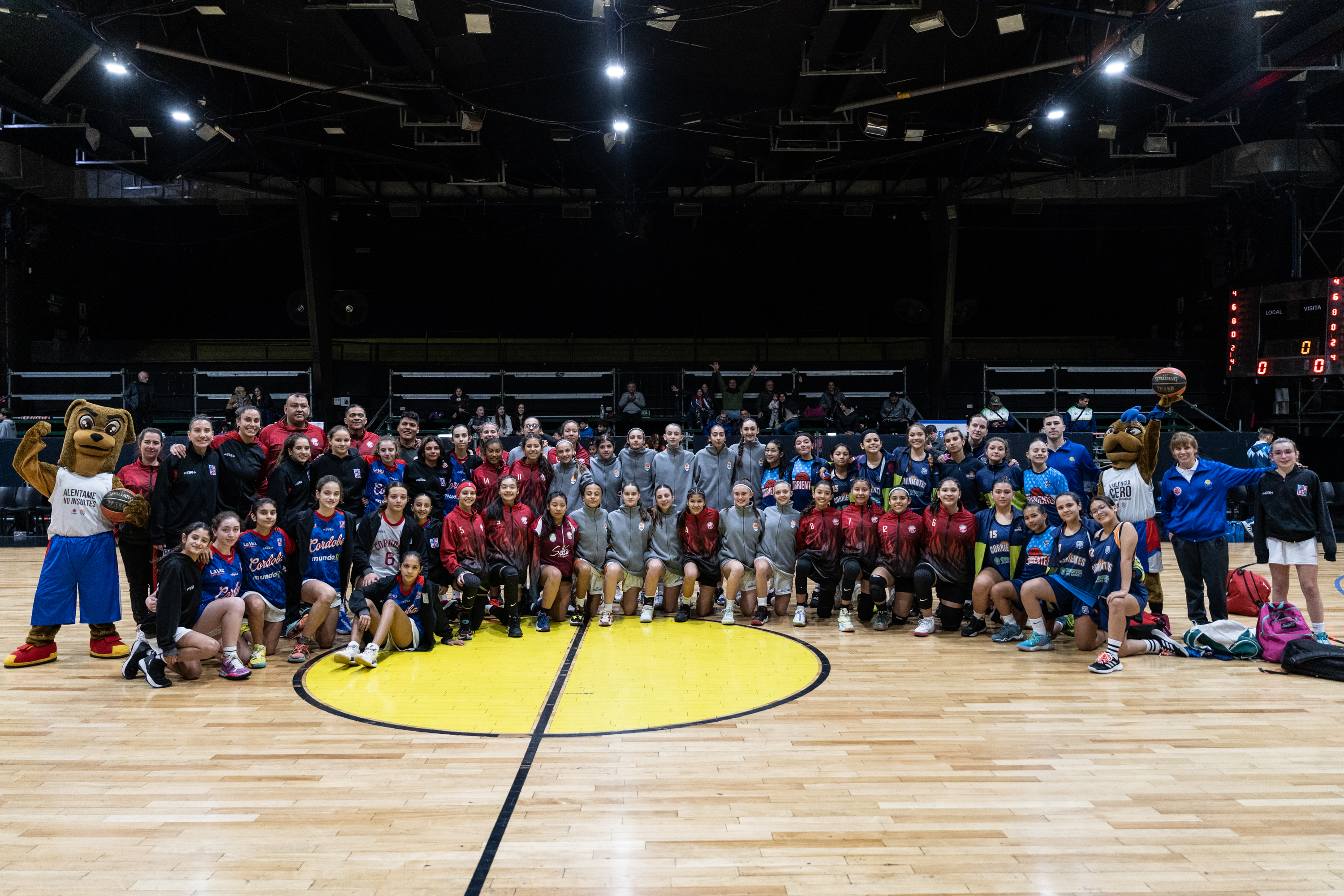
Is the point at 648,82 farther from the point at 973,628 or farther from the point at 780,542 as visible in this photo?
the point at 973,628

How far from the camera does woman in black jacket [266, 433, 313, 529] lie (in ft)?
21.0

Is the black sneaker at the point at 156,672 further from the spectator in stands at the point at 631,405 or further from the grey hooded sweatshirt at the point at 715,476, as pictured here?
the spectator in stands at the point at 631,405

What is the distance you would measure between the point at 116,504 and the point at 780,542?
17.4ft

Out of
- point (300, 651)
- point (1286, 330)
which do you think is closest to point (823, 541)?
point (300, 651)

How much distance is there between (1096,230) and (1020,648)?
1594cm

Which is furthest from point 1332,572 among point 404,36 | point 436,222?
point 436,222

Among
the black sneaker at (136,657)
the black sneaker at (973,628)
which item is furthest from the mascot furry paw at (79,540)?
the black sneaker at (973,628)

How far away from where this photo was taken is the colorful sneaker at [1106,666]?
18.6 ft

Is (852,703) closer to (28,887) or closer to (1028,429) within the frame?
(28,887)

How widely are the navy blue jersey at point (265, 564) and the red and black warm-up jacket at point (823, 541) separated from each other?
14.0ft

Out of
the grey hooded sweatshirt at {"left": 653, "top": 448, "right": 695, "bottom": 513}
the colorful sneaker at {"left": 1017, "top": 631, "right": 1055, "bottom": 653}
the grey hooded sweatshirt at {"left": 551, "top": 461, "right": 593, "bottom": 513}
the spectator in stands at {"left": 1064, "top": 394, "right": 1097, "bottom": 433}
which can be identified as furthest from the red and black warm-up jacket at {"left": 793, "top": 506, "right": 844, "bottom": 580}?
the spectator in stands at {"left": 1064, "top": 394, "right": 1097, "bottom": 433}

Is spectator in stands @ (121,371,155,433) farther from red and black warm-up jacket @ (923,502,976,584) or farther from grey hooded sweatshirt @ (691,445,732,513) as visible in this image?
red and black warm-up jacket @ (923,502,976,584)

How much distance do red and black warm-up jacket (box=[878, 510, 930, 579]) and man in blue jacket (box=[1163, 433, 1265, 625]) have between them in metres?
1.94

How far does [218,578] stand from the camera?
5.69 m
